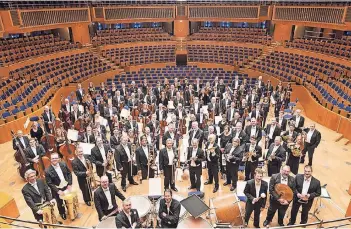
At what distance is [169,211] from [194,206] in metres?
0.52

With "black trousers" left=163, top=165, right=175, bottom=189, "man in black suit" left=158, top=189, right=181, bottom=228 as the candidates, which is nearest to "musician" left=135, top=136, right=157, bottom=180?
"black trousers" left=163, top=165, right=175, bottom=189

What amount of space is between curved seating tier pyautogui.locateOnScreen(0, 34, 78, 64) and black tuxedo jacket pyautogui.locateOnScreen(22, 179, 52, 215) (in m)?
11.3

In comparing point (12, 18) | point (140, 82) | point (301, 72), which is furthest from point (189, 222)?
point (12, 18)

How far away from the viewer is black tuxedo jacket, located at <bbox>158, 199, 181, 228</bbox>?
4.38m

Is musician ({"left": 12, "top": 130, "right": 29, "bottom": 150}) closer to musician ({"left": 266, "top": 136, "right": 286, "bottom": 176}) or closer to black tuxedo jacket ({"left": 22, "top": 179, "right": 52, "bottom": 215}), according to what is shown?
black tuxedo jacket ({"left": 22, "top": 179, "right": 52, "bottom": 215})

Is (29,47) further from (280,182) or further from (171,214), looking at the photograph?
(280,182)

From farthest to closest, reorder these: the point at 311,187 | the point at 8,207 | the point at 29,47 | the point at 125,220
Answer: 1. the point at 29,47
2. the point at 8,207
3. the point at 311,187
4. the point at 125,220

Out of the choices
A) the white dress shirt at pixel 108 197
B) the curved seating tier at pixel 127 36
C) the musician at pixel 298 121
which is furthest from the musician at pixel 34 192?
the curved seating tier at pixel 127 36

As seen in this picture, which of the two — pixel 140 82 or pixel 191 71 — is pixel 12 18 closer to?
pixel 140 82

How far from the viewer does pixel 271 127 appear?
735 cm

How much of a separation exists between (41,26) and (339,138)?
618 inches

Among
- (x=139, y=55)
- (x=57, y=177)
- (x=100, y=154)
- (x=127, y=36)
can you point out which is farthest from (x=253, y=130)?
(x=127, y=36)

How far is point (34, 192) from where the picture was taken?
4.74 meters

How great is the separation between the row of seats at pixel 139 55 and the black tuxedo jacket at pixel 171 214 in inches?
552
